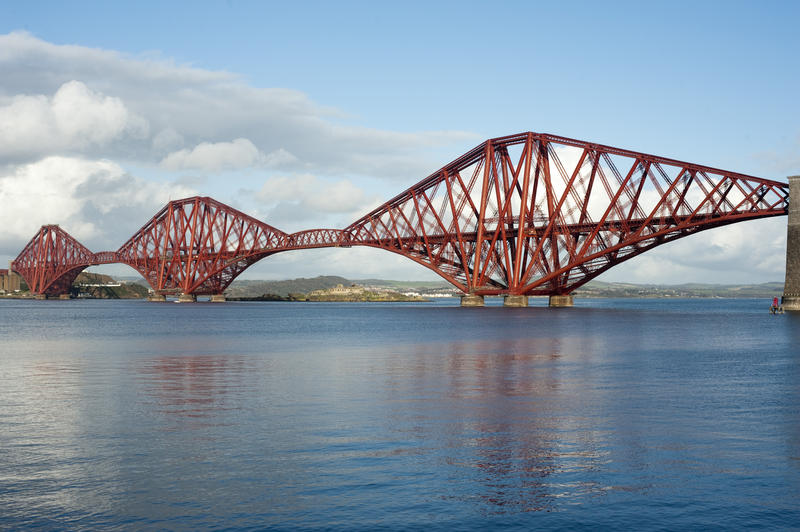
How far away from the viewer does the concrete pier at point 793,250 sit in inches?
3081

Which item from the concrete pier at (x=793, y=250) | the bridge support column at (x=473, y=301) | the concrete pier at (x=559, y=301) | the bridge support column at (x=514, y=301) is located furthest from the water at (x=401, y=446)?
the concrete pier at (x=559, y=301)

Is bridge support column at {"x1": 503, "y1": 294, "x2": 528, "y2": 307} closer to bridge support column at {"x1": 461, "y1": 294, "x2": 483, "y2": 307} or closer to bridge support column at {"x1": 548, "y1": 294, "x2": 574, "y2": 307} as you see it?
bridge support column at {"x1": 461, "y1": 294, "x2": 483, "y2": 307}

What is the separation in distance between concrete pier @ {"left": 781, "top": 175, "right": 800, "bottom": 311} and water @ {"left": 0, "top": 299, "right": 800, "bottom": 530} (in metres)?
52.6

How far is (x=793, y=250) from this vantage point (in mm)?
78188

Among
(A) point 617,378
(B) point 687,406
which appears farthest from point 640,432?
(A) point 617,378

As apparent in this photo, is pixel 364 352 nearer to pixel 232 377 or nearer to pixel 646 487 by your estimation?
pixel 232 377

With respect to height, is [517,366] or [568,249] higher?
[568,249]

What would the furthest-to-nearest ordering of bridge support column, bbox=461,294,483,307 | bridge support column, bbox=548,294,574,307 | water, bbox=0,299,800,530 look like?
1. bridge support column, bbox=548,294,574,307
2. bridge support column, bbox=461,294,483,307
3. water, bbox=0,299,800,530

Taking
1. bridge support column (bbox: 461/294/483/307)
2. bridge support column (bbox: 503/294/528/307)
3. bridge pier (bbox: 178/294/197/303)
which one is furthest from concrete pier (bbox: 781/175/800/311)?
bridge pier (bbox: 178/294/197/303)

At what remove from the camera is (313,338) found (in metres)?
50.6

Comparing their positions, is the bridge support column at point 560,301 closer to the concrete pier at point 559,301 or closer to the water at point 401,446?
the concrete pier at point 559,301

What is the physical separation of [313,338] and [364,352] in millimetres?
12902

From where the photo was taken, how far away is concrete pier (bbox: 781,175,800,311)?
78.2 m

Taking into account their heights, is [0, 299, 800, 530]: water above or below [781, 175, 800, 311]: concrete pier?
below
